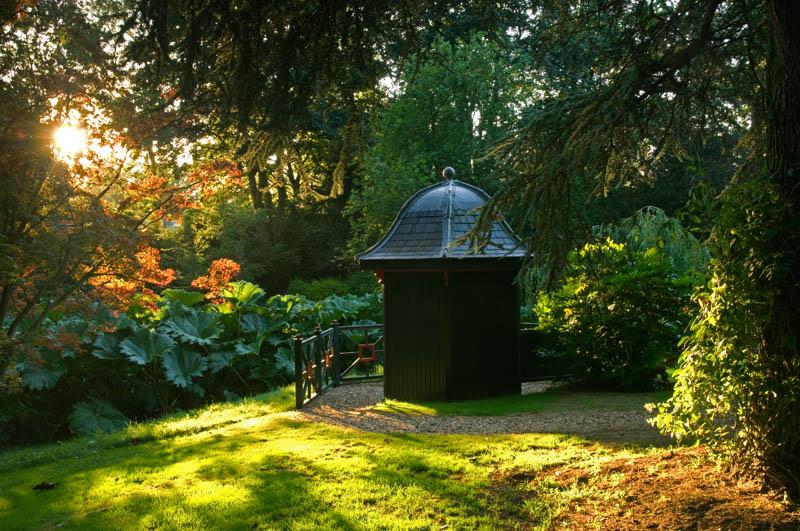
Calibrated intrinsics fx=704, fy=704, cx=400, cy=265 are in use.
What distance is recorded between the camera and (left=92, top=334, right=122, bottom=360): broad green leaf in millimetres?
11148

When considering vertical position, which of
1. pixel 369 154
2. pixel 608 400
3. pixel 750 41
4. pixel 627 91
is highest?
pixel 369 154

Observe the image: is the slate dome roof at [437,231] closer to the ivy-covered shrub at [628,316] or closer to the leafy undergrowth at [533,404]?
the ivy-covered shrub at [628,316]

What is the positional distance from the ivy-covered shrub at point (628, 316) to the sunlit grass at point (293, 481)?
11.4 feet

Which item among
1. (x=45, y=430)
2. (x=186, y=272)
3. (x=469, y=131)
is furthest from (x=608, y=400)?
(x=186, y=272)

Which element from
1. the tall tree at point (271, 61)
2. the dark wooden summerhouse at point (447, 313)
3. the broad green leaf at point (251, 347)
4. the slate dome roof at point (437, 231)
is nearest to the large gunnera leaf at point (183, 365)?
the broad green leaf at point (251, 347)

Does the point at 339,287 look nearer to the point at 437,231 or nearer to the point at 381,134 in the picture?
the point at 437,231

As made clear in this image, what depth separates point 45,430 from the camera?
11102mm

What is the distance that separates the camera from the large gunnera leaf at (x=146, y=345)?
10977mm

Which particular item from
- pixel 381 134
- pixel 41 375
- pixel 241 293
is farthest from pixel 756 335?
pixel 241 293

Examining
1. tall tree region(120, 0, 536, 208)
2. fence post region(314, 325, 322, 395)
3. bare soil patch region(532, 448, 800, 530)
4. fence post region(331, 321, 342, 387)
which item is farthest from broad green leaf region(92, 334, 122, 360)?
bare soil patch region(532, 448, 800, 530)

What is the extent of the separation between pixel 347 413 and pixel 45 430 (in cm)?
537

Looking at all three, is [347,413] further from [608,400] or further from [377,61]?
[377,61]

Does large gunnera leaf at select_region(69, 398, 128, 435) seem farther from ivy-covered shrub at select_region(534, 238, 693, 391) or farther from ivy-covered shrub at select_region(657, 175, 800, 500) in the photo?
ivy-covered shrub at select_region(657, 175, 800, 500)

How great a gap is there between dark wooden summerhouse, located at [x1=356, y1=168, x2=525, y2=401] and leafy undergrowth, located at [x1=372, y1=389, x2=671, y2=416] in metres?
0.28
